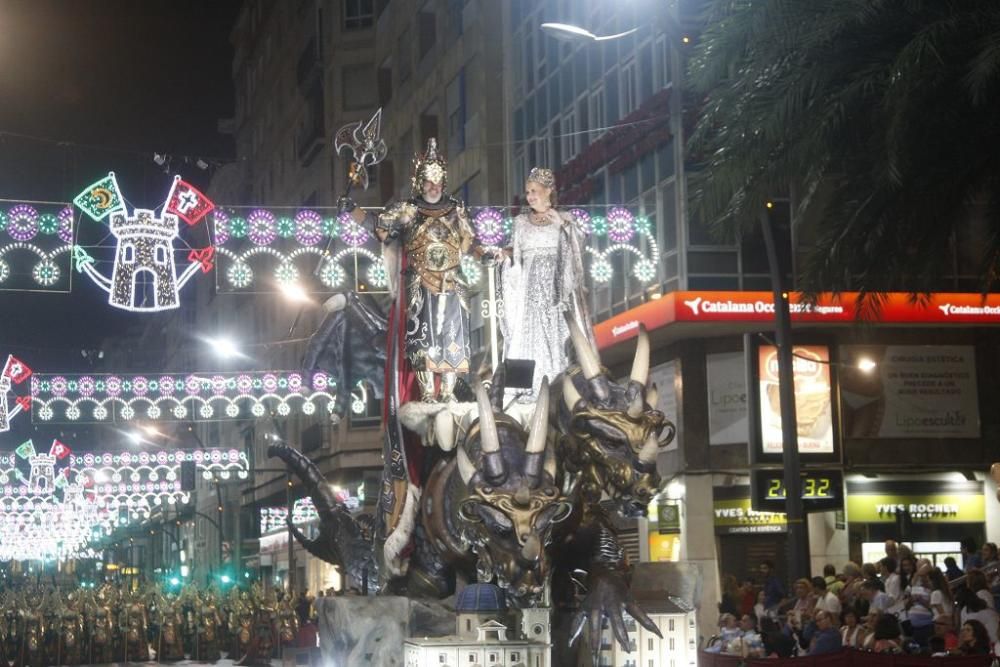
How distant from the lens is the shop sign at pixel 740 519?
107 ft

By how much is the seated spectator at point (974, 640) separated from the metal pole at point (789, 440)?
583 cm

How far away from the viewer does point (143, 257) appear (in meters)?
24.8

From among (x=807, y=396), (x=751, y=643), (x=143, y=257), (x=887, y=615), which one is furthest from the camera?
(x=807, y=396)

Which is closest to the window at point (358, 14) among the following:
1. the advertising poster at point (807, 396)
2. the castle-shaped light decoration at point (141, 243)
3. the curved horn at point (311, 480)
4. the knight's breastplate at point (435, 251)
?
the advertising poster at point (807, 396)

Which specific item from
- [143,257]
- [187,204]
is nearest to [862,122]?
[187,204]

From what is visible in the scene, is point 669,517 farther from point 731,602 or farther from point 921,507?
point 731,602

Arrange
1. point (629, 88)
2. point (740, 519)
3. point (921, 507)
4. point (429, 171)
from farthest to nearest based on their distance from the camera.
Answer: point (629, 88) < point (740, 519) < point (921, 507) < point (429, 171)

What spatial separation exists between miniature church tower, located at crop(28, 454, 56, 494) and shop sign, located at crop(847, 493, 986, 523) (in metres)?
42.3

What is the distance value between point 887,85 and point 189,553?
90779 mm

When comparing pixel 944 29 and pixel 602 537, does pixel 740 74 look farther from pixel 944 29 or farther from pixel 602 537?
pixel 602 537

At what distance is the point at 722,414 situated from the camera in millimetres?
32500

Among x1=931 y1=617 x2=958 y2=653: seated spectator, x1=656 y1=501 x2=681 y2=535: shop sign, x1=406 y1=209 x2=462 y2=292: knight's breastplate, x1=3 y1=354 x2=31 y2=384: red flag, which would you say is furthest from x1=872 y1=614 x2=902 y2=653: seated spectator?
x1=3 y1=354 x2=31 y2=384: red flag

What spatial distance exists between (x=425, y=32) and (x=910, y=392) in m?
25.2

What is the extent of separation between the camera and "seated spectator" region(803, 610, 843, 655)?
15.5 m
